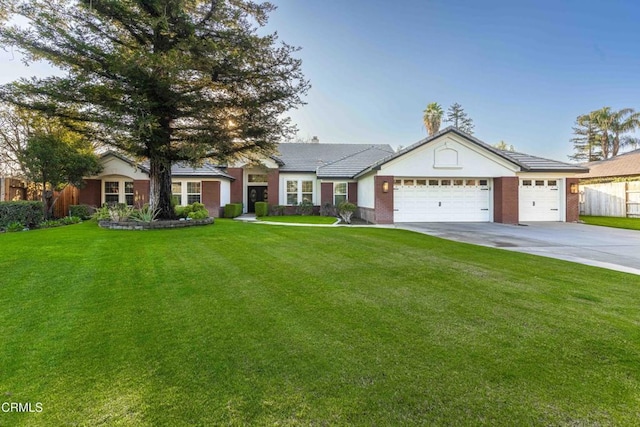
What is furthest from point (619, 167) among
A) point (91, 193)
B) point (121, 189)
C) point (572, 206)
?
point (91, 193)

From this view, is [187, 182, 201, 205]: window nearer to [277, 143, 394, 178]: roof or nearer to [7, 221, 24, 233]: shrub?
[277, 143, 394, 178]: roof

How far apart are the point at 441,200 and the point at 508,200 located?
3.32 metres

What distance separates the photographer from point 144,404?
225cm

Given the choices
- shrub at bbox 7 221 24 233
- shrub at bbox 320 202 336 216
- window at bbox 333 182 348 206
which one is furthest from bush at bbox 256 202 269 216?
shrub at bbox 7 221 24 233

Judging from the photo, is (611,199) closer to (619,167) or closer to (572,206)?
(619,167)

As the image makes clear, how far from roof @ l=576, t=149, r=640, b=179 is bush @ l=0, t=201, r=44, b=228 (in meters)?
31.6

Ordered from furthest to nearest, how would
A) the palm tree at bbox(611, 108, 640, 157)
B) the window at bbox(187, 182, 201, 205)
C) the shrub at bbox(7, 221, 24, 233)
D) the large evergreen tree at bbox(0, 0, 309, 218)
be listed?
the palm tree at bbox(611, 108, 640, 157) → the window at bbox(187, 182, 201, 205) → the shrub at bbox(7, 221, 24, 233) → the large evergreen tree at bbox(0, 0, 309, 218)

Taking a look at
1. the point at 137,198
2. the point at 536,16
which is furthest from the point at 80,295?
the point at 536,16

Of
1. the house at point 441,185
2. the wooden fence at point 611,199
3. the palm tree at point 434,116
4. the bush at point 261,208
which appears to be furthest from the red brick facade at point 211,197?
the wooden fence at point 611,199

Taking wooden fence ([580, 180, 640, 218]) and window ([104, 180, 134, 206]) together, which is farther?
window ([104, 180, 134, 206])

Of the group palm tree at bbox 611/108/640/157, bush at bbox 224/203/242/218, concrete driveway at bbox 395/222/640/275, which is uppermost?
palm tree at bbox 611/108/640/157

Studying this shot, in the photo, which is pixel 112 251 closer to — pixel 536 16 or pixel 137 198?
pixel 137 198

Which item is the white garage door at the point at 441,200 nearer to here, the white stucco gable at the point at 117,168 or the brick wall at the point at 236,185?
the brick wall at the point at 236,185

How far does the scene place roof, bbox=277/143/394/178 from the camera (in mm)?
20953
